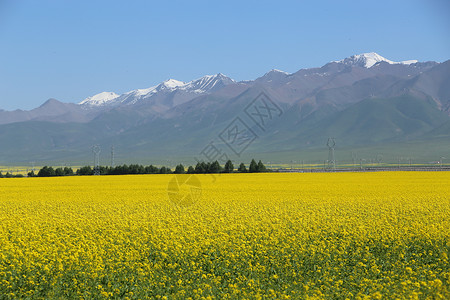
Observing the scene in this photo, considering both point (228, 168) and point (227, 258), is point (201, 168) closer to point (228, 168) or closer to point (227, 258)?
point (228, 168)

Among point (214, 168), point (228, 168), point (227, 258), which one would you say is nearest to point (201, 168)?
point (214, 168)

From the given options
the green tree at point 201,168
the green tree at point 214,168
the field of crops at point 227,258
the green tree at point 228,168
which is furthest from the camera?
the green tree at point 228,168

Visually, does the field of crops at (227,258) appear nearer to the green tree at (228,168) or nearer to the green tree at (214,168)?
the green tree at (214,168)

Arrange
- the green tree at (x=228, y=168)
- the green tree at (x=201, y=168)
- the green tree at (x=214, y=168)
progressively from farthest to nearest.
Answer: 1. the green tree at (x=228, y=168)
2. the green tree at (x=201, y=168)
3. the green tree at (x=214, y=168)

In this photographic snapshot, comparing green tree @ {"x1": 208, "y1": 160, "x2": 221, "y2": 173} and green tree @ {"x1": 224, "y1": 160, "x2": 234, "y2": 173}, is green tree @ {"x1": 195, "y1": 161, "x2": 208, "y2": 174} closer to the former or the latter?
green tree @ {"x1": 208, "y1": 160, "x2": 221, "y2": 173}

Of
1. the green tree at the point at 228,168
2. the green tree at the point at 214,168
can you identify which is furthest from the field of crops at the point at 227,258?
the green tree at the point at 228,168

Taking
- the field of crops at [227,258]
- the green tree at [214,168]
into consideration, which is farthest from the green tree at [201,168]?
the field of crops at [227,258]

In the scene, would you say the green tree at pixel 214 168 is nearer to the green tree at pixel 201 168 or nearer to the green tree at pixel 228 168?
the green tree at pixel 201 168

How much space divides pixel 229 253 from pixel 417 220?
10368mm

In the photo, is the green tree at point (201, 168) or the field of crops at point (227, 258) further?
the green tree at point (201, 168)

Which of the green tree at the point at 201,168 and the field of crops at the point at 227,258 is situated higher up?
the green tree at the point at 201,168

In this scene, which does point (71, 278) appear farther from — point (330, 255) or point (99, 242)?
point (330, 255)

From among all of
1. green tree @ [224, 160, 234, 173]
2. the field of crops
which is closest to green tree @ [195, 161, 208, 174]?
green tree @ [224, 160, 234, 173]

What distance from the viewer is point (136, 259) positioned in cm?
1536
